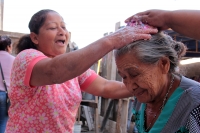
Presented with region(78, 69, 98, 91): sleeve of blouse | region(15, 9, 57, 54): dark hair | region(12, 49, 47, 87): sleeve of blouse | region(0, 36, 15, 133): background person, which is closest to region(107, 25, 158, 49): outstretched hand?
region(12, 49, 47, 87): sleeve of blouse

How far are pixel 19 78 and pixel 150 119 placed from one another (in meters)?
1.02

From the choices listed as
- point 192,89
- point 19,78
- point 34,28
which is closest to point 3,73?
point 34,28

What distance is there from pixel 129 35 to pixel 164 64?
33 cm

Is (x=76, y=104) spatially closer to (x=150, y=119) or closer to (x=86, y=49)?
(x=150, y=119)

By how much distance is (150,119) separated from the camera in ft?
5.98

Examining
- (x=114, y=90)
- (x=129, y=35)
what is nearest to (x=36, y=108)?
(x=114, y=90)

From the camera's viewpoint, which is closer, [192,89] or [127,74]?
[192,89]

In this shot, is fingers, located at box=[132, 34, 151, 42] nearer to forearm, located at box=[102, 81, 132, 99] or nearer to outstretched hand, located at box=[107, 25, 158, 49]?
outstretched hand, located at box=[107, 25, 158, 49]

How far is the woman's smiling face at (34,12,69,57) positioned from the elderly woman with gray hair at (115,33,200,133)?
68cm

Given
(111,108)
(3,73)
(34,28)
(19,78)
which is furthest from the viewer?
(111,108)

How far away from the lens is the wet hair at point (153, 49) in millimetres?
1541

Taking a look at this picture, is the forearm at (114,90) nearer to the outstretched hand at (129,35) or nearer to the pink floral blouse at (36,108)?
the pink floral blouse at (36,108)

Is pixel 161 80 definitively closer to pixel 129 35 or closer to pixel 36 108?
pixel 129 35

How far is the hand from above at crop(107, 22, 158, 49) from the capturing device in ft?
4.82
